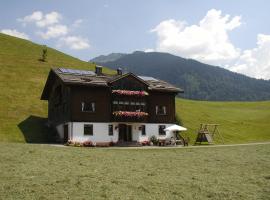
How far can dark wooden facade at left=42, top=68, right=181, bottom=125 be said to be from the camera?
5178cm

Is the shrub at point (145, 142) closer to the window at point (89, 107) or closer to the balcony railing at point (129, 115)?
the balcony railing at point (129, 115)

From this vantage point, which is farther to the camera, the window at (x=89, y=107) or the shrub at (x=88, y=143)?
the window at (x=89, y=107)

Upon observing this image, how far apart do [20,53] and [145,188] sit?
90638 millimetres

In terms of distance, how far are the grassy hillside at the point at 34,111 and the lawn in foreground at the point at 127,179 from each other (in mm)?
→ 28197

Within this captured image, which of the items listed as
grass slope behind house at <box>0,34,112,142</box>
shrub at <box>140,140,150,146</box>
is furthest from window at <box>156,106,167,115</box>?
grass slope behind house at <box>0,34,112,142</box>

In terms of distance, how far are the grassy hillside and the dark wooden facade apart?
464 centimetres

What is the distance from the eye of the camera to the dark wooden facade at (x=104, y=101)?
51.8 m

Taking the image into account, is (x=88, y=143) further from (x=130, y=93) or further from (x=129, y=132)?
(x=130, y=93)

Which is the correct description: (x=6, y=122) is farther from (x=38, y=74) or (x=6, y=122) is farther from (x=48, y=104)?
(x=38, y=74)

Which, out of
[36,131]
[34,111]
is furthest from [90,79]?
[34,111]

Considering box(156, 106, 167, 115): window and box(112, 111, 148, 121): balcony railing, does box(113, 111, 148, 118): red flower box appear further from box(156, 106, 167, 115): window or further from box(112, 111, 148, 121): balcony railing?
box(156, 106, 167, 115): window

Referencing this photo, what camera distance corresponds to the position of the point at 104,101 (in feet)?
176

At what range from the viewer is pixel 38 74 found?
Result: 8425 centimetres

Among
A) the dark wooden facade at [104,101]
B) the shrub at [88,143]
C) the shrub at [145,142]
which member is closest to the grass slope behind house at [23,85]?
the dark wooden facade at [104,101]
